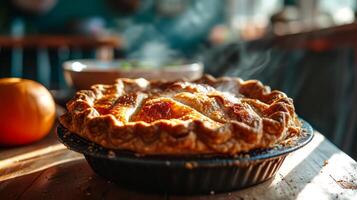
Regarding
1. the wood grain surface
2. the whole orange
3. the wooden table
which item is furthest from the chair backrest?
the wood grain surface

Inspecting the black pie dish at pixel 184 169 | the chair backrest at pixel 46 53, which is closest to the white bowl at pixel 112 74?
the black pie dish at pixel 184 169

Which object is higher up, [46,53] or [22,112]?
[22,112]

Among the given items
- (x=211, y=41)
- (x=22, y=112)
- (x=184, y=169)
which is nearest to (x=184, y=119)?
(x=184, y=169)

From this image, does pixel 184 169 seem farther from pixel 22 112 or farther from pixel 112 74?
pixel 112 74

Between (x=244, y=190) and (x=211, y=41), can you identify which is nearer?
(x=244, y=190)

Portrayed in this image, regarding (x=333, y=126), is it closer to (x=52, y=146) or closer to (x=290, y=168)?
(x=290, y=168)
